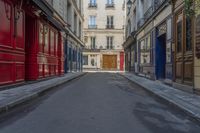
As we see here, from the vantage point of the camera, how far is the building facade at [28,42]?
1376 cm

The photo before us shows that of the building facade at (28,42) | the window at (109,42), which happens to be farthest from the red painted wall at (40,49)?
the window at (109,42)

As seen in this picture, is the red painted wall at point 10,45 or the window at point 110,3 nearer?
the red painted wall at point 10,45

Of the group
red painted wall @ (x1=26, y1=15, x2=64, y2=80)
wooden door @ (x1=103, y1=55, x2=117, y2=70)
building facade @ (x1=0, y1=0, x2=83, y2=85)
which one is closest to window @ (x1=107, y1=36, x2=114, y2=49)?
wooden door @ (x1=103, y1=55, x2=117, y2=70)

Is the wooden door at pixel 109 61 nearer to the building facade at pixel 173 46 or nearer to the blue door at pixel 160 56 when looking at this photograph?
the building facade at pixel 173 46

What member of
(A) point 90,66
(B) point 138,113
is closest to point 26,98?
(B) point 138,113

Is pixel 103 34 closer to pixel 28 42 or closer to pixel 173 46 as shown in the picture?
pixel 28 42

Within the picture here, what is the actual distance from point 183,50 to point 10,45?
22.2 ft

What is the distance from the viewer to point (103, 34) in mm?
68250

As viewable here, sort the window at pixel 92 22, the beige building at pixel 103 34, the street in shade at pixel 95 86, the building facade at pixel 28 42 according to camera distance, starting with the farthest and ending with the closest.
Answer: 1. the window at pixel 92 22
2. the beige building at pixel 103 34
3. the building facade at pixel 28 42
4. the street in shade at pixel 95 86

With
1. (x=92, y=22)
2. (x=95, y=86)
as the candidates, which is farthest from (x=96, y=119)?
(x=92, y=22)

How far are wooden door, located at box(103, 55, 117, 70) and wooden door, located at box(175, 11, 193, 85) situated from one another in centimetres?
5155

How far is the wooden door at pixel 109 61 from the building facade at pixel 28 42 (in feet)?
128

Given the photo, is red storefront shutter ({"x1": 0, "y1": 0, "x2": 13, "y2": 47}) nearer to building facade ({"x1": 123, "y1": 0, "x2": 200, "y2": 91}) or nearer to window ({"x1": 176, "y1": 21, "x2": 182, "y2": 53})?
building facade ({"x1": 123, "y1": 0, "x2": 200, "y2": 91})

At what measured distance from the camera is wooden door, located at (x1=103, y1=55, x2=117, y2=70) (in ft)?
223
